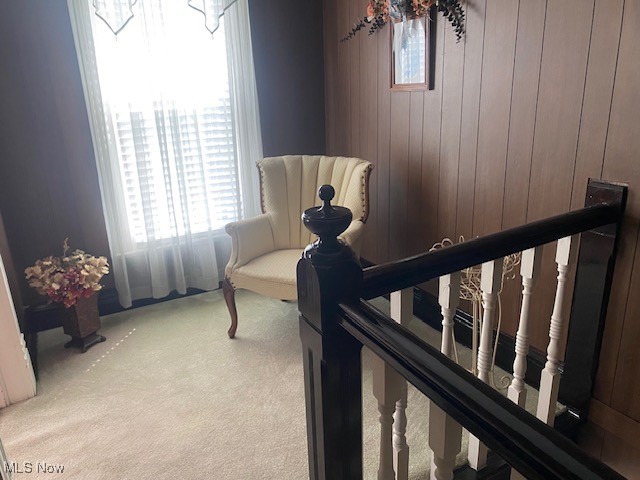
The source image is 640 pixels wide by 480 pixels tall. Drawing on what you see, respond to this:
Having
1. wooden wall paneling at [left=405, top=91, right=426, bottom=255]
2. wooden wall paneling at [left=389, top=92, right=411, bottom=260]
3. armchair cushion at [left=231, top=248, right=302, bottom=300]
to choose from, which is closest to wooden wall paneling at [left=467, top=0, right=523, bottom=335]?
wooden wall paneling at [left=405, top=91, right=426, bottom=255]

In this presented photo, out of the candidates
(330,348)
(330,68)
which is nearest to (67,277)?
(330,348)

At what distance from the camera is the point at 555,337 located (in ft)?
5.39

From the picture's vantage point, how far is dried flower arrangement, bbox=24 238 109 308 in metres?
2.59

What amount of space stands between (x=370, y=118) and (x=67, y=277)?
1951 mm

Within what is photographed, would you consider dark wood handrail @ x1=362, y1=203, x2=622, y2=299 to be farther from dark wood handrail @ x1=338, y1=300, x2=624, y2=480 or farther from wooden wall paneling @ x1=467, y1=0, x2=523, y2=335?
wooden wall paneling @ x1=467, y1=0, x2=523, y2=335

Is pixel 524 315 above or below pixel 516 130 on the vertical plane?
below

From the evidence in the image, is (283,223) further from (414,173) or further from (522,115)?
(522,115)

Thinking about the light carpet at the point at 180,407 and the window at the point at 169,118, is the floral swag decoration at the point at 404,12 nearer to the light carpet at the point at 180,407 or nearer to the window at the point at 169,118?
the window at the point at 169,118

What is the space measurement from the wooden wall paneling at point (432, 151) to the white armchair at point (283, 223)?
0.33m

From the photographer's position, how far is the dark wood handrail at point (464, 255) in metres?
1.13

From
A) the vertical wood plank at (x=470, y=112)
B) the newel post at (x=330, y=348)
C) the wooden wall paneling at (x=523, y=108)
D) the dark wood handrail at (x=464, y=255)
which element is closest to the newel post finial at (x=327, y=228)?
the newel post at (x=330, y=348)

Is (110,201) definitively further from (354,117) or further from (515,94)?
(515,94)

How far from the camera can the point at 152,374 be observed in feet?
8.39

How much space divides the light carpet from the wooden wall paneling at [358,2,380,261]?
0.73 m
